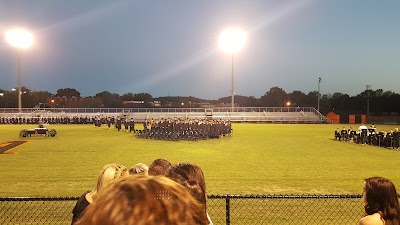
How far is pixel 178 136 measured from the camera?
27922 millimetres

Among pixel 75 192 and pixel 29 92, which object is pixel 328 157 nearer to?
pixel 75 192

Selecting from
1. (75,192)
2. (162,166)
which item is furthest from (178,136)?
(162,166)

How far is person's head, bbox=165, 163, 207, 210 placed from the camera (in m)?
3.01

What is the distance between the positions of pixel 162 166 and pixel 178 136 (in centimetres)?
2286

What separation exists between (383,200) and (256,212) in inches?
189

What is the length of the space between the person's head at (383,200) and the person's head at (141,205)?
3175 millimetres

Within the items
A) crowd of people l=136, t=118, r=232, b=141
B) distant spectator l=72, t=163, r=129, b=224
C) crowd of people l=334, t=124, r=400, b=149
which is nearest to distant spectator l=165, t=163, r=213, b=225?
distant spectator l=72, t=163, r=129, b=224

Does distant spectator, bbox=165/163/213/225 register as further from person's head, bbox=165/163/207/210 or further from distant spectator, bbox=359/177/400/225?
distant spectator, bbox=359/177/400/225

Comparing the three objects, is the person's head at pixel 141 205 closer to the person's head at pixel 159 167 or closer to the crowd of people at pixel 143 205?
the crowd of people at pixel 143 205

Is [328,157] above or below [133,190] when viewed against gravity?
below

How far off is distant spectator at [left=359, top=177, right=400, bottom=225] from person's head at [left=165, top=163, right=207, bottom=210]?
1.87 meters

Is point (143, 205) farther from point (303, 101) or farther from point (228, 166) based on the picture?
point (303, 101)

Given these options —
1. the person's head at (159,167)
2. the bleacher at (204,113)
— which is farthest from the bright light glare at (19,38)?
the person's head at (159,167)

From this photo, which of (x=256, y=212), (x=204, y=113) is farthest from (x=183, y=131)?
(x=204, y=113)
